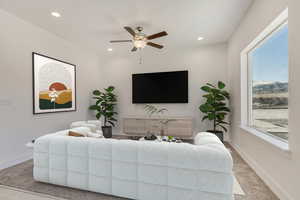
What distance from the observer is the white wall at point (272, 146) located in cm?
156

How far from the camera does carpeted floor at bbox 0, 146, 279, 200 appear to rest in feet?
6.11

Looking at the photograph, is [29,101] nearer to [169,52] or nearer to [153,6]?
[153,6]

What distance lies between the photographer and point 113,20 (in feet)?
10.1

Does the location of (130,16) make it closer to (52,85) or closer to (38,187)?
(52,85)

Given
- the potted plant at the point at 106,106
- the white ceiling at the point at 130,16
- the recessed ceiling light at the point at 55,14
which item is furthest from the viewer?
the potted plant at the point at 106,106

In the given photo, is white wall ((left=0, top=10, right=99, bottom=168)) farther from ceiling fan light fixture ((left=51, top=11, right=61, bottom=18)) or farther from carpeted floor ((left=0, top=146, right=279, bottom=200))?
ceiling fan light fixture ((left=51, top=11, right=61, bottom=18))

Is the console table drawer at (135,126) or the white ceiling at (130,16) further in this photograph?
Result: the console table drawer at (135,126)

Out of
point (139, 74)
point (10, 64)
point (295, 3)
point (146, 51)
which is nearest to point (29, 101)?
point (10, 64)

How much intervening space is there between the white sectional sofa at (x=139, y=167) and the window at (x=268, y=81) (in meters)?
1.25

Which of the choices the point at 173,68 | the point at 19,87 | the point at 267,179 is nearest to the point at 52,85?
the point at 19,87

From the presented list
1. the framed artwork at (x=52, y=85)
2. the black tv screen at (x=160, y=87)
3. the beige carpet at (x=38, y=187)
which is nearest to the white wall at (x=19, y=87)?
the framed artwork at (x=52, y=85)

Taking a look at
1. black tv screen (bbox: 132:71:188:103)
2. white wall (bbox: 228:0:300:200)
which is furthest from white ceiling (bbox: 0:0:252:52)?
black tv screen (bbox: 132:71:188:103)

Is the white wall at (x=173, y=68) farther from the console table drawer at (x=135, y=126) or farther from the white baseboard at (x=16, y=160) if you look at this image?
the white baseboard at (x=16, y=160)

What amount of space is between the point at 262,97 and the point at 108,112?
4142mm
